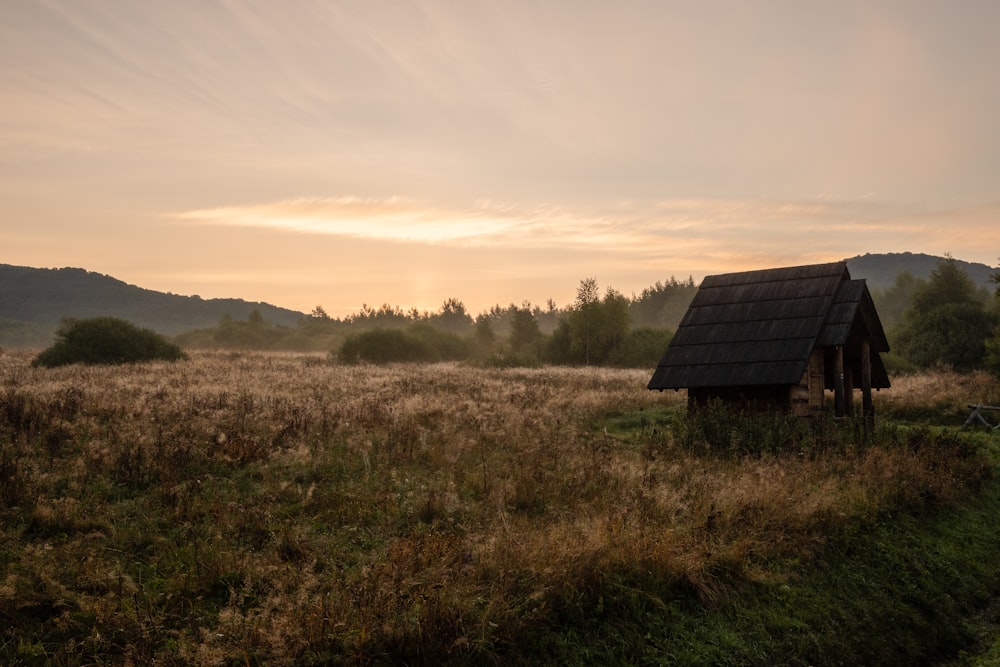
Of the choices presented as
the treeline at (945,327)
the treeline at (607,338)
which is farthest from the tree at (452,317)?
the treeline at (945,327)

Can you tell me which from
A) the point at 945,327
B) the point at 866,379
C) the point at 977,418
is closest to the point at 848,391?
the point at 866,379

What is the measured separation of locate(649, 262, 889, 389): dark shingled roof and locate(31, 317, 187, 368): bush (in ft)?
92.0

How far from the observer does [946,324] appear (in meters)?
43.8

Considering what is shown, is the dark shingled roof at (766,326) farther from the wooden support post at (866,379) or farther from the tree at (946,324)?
the tree at (946,324)

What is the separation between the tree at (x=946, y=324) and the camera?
42.3 m

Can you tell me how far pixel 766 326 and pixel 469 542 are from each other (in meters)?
13.1

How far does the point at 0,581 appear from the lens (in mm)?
6539

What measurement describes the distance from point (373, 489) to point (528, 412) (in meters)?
9.09

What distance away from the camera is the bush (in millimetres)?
33625

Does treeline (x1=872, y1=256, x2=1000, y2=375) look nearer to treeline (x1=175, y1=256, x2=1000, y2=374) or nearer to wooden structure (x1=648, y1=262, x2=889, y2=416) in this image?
treeline (x1=175, y1=256, x2=1000, y2=374)

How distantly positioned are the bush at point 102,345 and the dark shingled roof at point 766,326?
2803 cm

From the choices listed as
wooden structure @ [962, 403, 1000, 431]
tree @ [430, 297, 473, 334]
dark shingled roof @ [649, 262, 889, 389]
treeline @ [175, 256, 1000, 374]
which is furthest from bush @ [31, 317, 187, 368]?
tree @ [430, 297, 473, 334]

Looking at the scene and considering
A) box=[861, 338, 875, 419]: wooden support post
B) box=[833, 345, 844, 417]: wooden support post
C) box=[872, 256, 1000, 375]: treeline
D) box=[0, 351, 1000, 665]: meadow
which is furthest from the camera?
box=[872, 256, 1000, 375]: treeline

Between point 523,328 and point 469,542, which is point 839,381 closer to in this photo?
point 469,542
